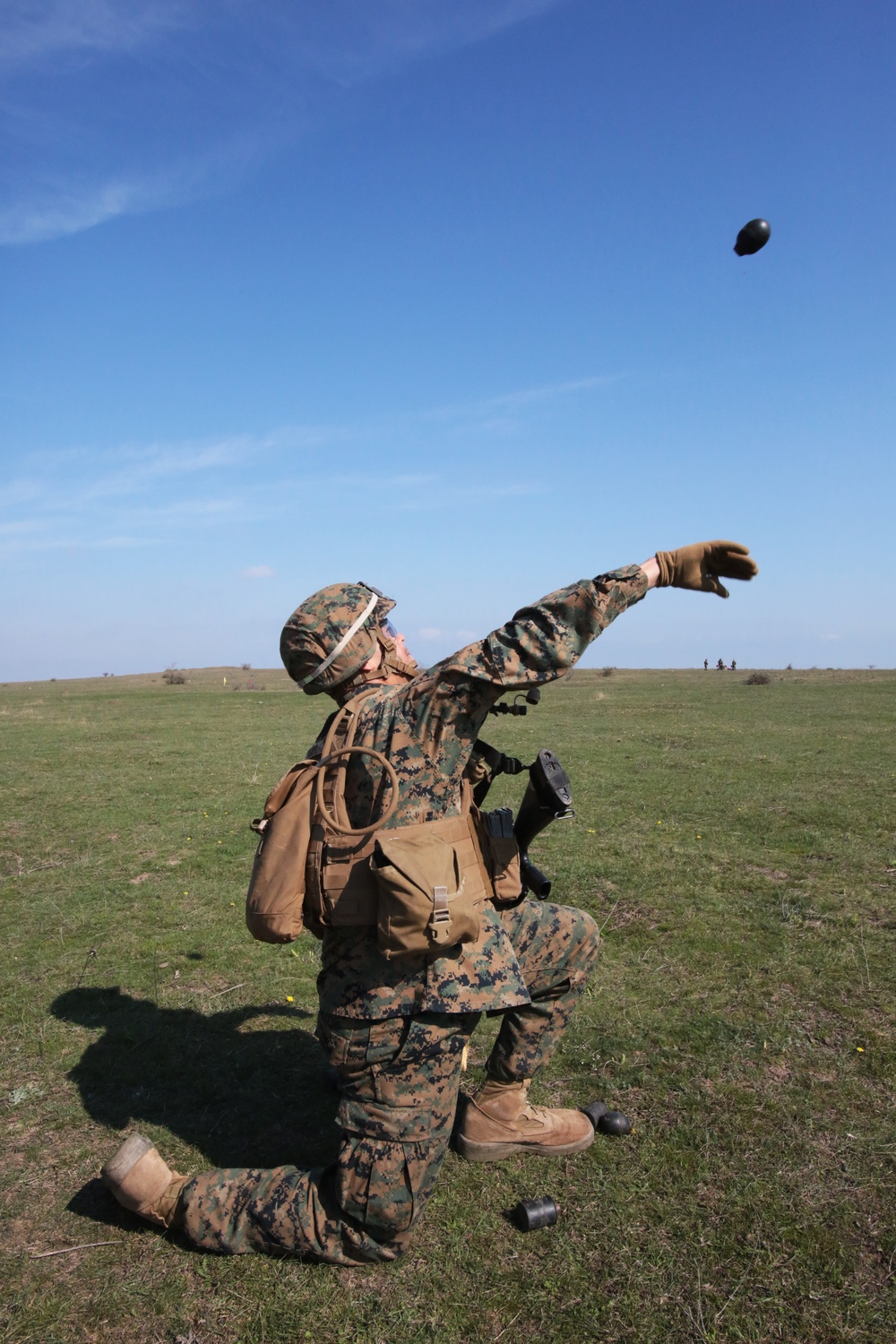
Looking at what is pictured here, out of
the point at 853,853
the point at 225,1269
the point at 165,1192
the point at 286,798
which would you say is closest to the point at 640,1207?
the point at 225,1269

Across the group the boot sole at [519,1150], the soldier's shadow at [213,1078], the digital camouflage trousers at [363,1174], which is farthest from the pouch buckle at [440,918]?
the soldier's shadow at [213,1078]

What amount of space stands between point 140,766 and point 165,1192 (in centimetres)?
1230

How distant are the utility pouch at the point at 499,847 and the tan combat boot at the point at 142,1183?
1758 millimetres

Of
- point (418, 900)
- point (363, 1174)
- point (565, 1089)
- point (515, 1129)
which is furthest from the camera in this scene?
point (565, 1089)

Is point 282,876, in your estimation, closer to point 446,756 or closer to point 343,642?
point 446,756

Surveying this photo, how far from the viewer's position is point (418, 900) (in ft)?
10.9

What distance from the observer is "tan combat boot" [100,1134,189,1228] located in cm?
359

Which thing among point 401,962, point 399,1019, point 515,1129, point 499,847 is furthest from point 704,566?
point 515,1129

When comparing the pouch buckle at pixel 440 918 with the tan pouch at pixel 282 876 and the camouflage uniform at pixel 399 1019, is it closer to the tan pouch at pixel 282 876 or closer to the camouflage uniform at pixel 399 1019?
the camouflage uniform at pixel 399 1019

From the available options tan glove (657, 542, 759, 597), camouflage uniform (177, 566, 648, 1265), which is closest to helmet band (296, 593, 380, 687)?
camouflage uniform (177, 566, 648, 1265)

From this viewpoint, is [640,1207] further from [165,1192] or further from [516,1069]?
[165,1192]

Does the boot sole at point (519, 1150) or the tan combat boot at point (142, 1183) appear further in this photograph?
the boot sole at point (519, 1150)

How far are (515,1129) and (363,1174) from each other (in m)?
0.96

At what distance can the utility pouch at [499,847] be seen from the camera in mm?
3898
